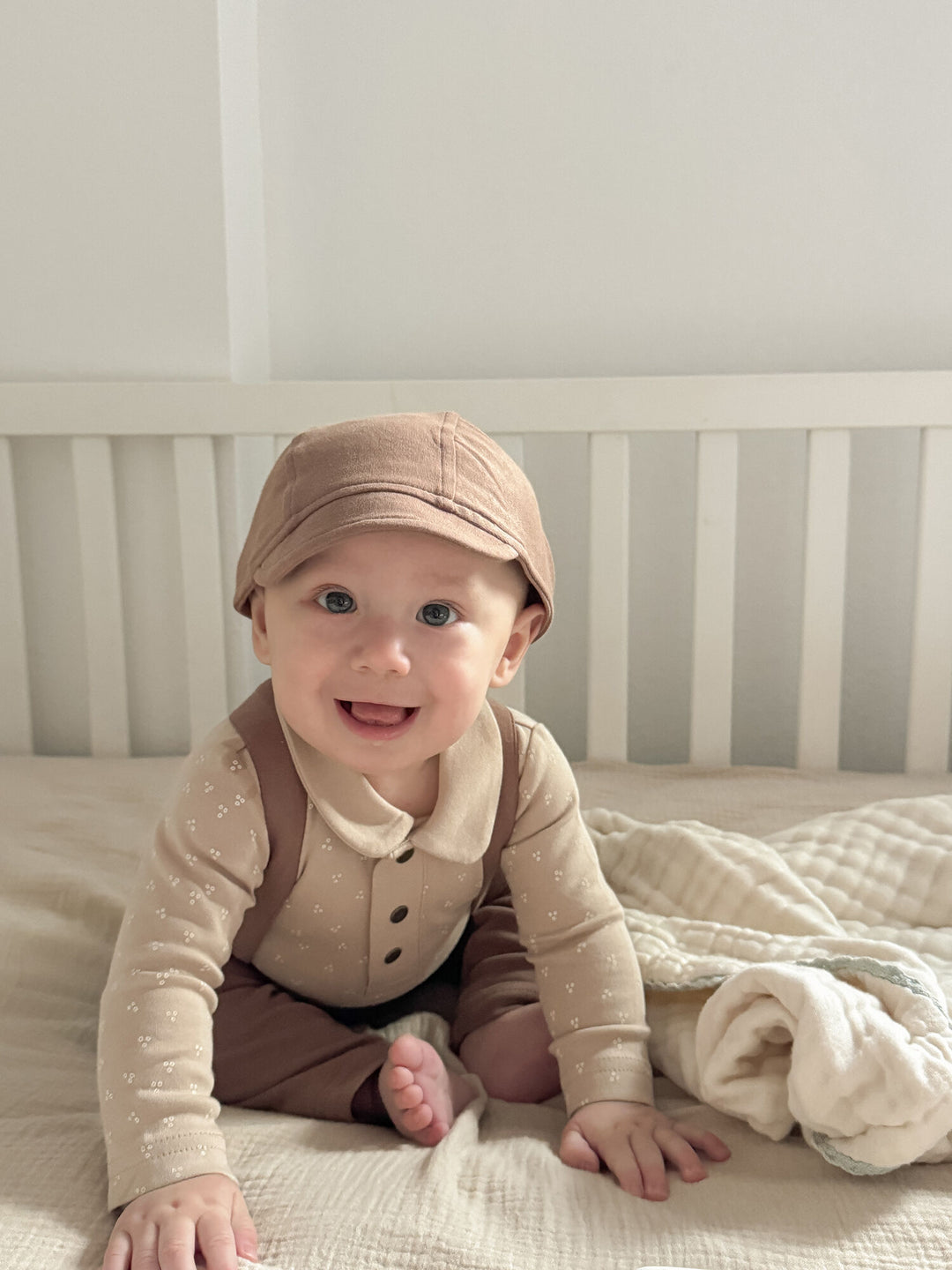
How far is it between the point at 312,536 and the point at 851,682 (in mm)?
1112

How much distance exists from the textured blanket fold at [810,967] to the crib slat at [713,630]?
1.19 ft

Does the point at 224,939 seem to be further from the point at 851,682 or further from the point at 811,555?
the point at 851,682

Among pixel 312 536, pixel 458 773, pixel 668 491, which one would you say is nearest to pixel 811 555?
pixel 668 491

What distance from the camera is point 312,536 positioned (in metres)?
0.62

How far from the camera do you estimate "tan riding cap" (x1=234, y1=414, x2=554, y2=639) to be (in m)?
0.61

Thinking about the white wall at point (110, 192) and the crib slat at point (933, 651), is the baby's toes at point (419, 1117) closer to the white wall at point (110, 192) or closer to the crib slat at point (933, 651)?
the crib slat at point (933, 651)

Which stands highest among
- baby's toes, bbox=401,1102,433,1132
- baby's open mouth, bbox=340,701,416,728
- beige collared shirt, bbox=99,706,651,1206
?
baby's open mouth, bbox=340,701,416,728

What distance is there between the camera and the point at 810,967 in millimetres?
681

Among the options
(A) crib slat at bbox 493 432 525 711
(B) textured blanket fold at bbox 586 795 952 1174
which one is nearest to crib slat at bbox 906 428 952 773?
(B) textured blanket fold at bbox 586 795 952 1174

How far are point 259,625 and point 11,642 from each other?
816 millimetres

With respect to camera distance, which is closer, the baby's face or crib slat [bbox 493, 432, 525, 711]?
the baby's face

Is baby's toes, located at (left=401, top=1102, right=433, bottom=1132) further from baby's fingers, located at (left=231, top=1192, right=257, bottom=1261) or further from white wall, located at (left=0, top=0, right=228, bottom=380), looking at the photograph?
white wall, located at (left=0, top=0, right=228, bottom=380)

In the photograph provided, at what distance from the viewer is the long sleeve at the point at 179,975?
22.8 inches

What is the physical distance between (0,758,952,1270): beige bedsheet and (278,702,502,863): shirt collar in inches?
6.5
